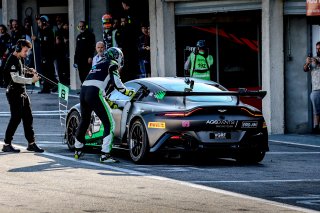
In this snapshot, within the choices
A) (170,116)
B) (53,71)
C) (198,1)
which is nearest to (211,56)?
(198,1)

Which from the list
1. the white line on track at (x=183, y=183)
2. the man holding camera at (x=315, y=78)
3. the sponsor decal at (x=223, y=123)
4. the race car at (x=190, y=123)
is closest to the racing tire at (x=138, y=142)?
the race car at (x=190, y=123)

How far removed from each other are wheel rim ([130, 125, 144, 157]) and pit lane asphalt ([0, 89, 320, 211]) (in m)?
0.20

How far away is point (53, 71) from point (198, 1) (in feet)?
21.7

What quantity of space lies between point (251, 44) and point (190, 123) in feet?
35.3

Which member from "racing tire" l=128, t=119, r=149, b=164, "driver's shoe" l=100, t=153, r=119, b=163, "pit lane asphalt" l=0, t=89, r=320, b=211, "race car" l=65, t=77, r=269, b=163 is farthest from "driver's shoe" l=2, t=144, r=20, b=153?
"racing tire" l=128, t=119, r=149, b=164

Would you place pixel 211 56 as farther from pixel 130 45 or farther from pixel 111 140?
pixel 111 140

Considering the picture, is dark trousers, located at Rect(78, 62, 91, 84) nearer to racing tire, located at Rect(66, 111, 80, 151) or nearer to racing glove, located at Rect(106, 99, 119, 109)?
racing tire, located at Rect(66, 111, 80, 151)

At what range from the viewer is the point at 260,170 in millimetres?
16719

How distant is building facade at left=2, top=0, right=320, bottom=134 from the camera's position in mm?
25000

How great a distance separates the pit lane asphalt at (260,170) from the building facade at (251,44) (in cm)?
163

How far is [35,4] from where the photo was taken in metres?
38.9

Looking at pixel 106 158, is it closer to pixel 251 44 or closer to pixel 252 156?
pixel 252 156

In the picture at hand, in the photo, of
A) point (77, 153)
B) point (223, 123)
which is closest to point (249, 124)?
point (223, 123)

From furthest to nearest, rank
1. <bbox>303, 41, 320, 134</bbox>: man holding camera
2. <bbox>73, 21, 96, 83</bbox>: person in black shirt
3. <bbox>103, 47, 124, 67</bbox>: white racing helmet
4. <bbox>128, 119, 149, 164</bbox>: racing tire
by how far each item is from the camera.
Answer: <bbox>73, 21, 96, 83</bbox>: person in black shirt < <bbox>303, 41, 320, 134</bbox>: man holding camera < <bbox>103, 47, 124, 67</bbox>: white racing helmet < <bbox>128, 119, 149, 164</bbox>: racing tire
